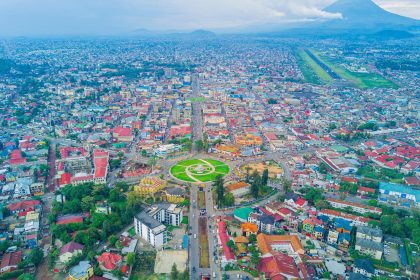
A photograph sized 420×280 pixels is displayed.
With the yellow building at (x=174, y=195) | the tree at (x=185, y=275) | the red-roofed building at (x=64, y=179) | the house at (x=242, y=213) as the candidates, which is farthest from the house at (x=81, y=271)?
the red-roofed building at (x=64, y=179)

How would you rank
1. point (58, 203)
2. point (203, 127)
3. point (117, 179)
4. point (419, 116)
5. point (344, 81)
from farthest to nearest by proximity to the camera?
point (344, 81)
point (419, 116)
point (203, 127)
point (117, 179)
point (58, 203)

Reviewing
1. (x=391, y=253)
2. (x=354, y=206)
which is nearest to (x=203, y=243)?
(x=391, y=253)

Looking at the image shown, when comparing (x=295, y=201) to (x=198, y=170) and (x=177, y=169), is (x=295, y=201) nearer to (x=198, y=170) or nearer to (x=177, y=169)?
(x=198, y=170)

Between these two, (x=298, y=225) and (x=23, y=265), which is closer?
(x=23, y=265)

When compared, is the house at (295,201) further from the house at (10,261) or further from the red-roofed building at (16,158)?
the red-roofed building at (16,158)

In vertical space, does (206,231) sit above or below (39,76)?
below

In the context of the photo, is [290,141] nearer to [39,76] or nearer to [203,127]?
[203,127]

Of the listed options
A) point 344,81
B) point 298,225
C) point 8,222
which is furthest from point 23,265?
point 344,81

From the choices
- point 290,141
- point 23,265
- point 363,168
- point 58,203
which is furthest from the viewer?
point 290,141
